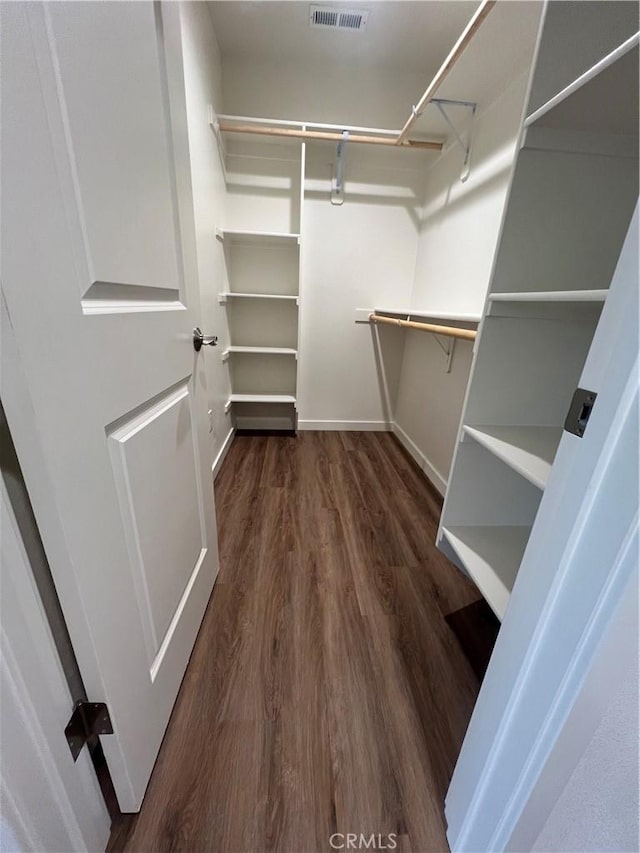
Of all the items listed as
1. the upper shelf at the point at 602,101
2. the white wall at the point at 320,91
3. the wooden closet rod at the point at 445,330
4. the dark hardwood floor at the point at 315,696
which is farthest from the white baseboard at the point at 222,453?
the white wall at the point at 320,91

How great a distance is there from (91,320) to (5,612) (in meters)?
0.44

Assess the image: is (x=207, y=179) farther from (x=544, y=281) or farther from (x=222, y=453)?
(x=544, y=281)

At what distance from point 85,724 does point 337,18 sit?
10.1 feet

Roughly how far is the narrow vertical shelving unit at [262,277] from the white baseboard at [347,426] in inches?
7.6

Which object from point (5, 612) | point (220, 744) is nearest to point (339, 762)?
point (220, 744)

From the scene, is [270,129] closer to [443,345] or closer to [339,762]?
[443,345]

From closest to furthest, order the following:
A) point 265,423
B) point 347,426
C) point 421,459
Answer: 1. point 421,459
2. point 265,423
3. point 347,426

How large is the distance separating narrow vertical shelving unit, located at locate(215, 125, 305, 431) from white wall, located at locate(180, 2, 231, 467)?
6.2 inches

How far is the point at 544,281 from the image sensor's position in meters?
0.94

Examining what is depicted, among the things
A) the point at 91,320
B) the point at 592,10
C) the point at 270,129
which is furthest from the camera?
the point at 270,129

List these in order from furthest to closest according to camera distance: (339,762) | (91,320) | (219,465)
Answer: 1. (219,465)
2. (339,762)
3. (91,320)

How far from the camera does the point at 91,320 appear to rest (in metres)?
0.55

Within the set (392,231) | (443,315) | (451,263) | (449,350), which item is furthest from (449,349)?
(392,231)

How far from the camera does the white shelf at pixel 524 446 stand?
781 mm
